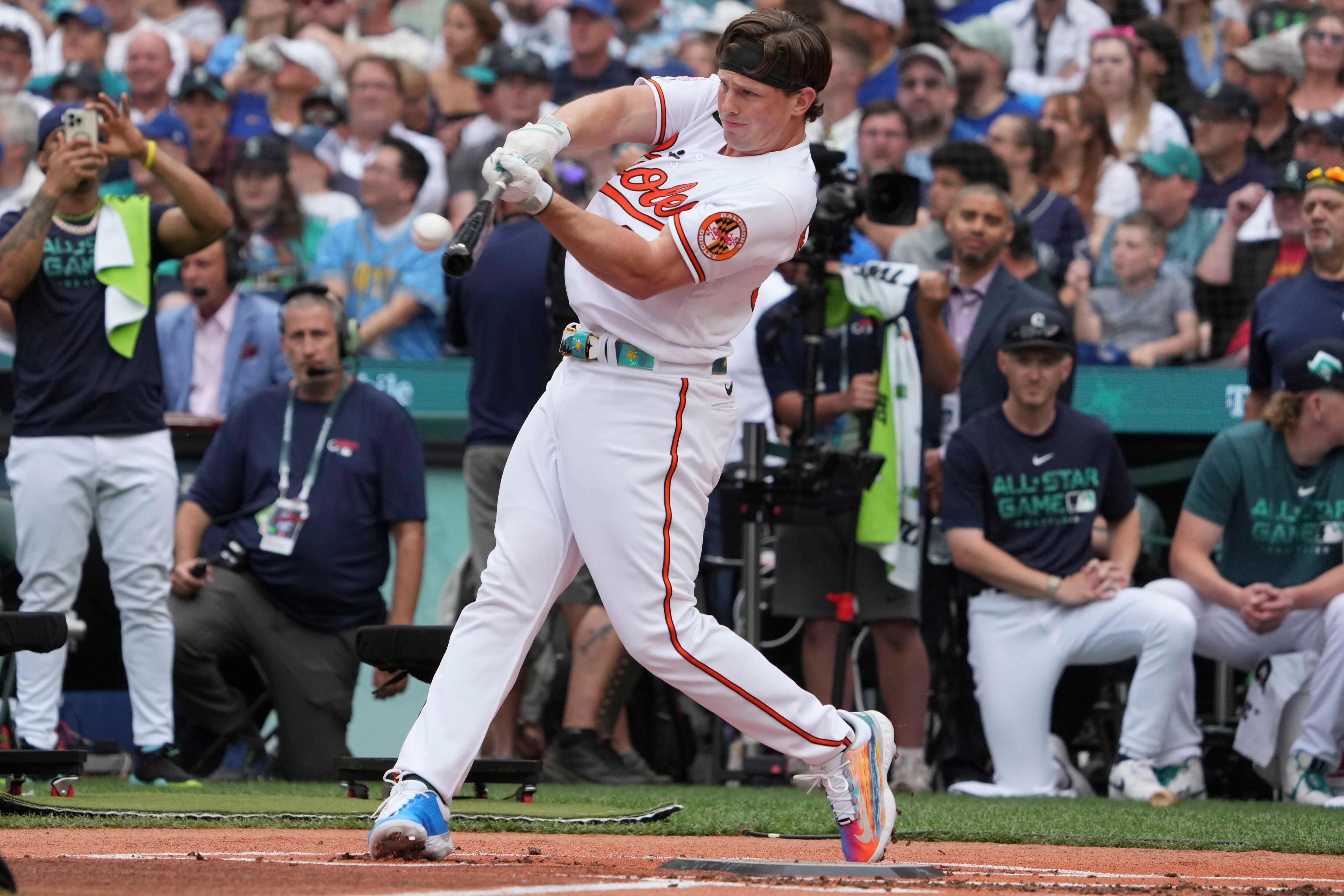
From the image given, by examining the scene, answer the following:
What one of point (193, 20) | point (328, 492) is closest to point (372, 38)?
point (193, 20)

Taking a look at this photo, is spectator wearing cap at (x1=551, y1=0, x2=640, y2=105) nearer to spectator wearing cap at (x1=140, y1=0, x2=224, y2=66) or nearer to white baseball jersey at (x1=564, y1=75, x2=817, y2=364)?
spectator wearing cap at (x1=140, y1=0, x2=224, y2=66)

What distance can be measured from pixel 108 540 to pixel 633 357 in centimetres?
363

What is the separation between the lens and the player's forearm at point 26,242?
22.5ft

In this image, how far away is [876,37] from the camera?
1084 centimetres

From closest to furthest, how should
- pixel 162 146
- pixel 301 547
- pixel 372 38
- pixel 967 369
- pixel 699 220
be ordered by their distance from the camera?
1. pixel 699 220
2. pixel 301 547
3. pixel 967 369
4. pixel 162 146
5. pixel 372 38

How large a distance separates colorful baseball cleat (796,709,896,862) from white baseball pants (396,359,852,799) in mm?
82

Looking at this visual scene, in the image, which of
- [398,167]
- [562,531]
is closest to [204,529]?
[398,167]

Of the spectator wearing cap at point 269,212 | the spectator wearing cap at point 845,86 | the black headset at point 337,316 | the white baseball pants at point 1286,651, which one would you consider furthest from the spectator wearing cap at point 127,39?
the white baseball pants at point 1286,651

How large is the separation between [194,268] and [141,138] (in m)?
1.89

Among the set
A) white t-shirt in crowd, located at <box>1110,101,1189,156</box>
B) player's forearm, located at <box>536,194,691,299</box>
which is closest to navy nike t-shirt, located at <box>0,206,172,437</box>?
player's forearm, located at <box>536,194,691,299</box>

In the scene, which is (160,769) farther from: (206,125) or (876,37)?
(876,37)

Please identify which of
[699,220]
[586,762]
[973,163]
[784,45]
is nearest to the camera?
[699,220]

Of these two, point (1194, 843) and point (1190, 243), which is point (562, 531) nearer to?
point (1194, 843)

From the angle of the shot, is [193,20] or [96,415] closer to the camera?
[96,415]
